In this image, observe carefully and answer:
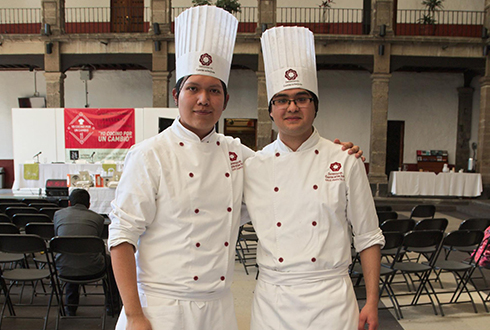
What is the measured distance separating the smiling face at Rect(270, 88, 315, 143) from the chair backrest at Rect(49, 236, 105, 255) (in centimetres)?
214

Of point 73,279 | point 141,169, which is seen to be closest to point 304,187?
point 141,169

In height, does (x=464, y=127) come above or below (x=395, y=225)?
above

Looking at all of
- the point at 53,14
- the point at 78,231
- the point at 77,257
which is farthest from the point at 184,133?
the point at 53,14

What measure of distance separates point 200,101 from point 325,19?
44.3 feet

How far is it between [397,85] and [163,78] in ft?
28.2

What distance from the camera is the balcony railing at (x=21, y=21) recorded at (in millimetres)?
13930

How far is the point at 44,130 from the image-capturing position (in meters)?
10.6

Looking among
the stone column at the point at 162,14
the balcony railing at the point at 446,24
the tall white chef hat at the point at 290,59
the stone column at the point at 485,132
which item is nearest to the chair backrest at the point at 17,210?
the tall white chef hat at the point at 290,59

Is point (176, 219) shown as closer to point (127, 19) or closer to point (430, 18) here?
point (430, 18)

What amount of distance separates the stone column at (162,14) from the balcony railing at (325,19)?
152 inches

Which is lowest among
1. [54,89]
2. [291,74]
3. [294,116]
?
[294,116]

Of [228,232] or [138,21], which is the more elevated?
[138,21]

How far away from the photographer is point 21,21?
14.3 m

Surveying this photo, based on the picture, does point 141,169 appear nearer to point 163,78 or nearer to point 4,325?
point 4,325
